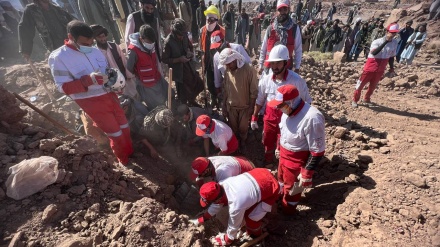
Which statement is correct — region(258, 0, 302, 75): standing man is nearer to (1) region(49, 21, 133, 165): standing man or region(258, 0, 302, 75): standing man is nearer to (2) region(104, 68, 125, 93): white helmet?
(2) region(104, 68, 125, 93): white helmet

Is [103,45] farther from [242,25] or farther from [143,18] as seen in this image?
[242,25]

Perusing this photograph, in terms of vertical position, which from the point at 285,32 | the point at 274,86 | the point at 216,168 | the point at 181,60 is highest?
the point at 285,32

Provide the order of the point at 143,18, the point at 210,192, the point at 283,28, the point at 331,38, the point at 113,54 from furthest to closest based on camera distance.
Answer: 1. the point at 331,38
2. the point at 283,28
3. the point at 143,18
4. the point at 113,54
5. the point at 210,192

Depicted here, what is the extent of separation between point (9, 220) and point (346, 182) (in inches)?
159

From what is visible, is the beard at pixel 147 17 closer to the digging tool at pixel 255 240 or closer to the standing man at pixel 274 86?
the standing man at pixel 274 86

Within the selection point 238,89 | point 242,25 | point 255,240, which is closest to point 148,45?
point 238,89

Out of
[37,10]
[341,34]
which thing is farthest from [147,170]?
[341,34]

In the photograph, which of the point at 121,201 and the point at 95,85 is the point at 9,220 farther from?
the point at 95,85

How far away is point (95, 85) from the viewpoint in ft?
9.73

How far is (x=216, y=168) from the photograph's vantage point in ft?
9.80

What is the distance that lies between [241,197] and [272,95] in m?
1.66

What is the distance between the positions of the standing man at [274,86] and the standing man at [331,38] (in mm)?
8468

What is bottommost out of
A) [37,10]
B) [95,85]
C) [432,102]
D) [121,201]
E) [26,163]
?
[432,102]

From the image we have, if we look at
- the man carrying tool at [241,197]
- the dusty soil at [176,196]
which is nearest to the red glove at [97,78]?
the dusty soil at [176,196]
